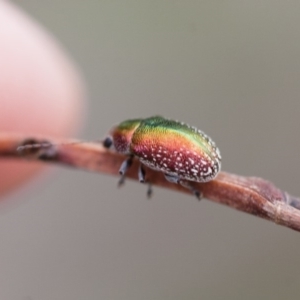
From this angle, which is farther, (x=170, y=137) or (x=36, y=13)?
(x=36, y=13)

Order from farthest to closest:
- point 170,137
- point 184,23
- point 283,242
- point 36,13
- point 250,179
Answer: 1. point 36,13
2. point 184,23
3. point 283,242
4. point 170,137
5. point 250,179

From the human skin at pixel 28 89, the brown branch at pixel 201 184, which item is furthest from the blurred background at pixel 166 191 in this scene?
the brown branch at pixel 201 184

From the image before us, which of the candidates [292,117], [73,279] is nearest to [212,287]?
[73,279]

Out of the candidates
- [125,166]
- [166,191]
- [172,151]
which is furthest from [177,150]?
[166,191]

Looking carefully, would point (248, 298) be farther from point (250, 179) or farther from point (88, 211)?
point (88, 211)

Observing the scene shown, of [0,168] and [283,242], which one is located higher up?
[0,168]

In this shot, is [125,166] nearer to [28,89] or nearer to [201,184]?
[201,184]

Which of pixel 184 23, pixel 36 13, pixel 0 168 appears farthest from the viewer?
pixel 36 13
